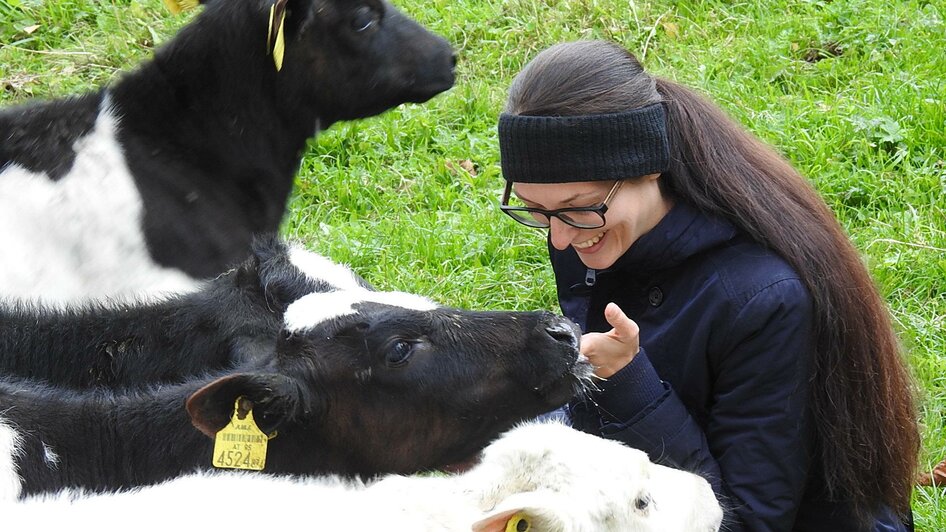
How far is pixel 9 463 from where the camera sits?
10.0ft

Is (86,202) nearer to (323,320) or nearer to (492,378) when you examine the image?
(323,320)

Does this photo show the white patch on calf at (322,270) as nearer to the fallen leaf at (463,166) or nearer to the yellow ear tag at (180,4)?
the yellow ear tag at (180,4)

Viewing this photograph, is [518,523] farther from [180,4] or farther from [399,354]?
[180,4]

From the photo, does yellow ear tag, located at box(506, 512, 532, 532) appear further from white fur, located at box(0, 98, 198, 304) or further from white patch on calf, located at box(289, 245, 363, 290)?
white fur, located at box(0, 98, 198, 304)

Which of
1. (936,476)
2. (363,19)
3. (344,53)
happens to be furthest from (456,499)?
(363,19)

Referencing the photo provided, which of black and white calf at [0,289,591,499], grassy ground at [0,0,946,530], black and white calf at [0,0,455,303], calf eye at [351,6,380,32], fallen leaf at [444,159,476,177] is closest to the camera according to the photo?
black and white calf at [0,289,591,499]

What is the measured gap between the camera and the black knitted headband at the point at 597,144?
134 inches

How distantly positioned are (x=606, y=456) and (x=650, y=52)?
15.9ft

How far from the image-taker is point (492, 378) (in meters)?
3.37

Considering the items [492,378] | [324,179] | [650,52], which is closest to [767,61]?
[650,52]

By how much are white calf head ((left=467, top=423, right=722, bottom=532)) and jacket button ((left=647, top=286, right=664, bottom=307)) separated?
64 cm

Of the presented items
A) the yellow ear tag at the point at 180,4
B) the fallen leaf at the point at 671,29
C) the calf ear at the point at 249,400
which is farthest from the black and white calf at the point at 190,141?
the fallen leaf at the point at 671,29

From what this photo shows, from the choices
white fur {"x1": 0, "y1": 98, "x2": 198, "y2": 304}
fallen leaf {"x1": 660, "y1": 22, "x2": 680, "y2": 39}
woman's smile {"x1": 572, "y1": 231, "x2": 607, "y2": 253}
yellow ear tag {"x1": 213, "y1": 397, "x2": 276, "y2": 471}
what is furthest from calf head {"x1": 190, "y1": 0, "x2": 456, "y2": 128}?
fallen leaf {"x1": 660, "y1": 22, "x2": 680, "y2": 39}

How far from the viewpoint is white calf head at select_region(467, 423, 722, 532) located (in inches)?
121
